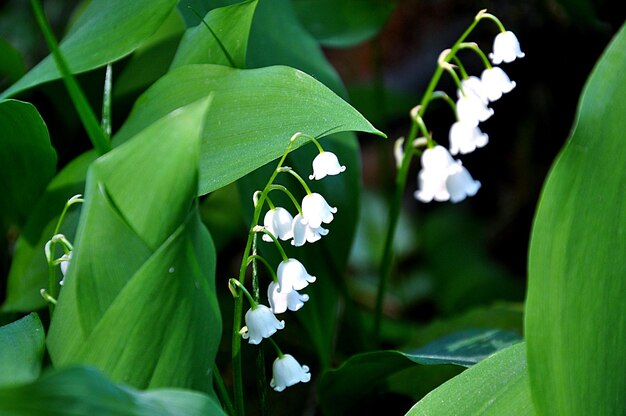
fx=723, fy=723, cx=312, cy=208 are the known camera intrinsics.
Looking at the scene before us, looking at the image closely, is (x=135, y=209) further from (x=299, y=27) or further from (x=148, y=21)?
(x=299, y=27)

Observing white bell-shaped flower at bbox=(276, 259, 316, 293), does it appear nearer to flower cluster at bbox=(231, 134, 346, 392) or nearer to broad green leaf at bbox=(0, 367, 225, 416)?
flower cluster at bbox=(231, 134, 346, 392)

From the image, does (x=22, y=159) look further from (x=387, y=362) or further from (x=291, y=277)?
(x=387, y=362)

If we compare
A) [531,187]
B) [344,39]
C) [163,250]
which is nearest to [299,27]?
[344,39]

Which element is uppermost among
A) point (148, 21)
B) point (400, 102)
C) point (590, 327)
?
point (148, 21)

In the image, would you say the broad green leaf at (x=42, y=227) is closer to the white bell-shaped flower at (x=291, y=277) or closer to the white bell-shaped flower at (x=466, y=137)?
the white bell-shaped flower at (x=291, y=277)

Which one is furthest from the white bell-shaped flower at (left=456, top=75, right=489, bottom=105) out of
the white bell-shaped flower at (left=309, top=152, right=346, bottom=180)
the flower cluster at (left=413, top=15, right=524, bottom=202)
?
the white bell-shaped flower at (left=309, top=152, right=346, bottom=180)

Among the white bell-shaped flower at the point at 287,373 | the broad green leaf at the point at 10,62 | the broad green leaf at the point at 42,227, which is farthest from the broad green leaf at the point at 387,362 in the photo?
the broad green leaf at the point at 10,62

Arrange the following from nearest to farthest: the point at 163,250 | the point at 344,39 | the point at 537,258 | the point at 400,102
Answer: the point at 163,250
the point at 537,258
the point at 344,39
the point at 400,102
